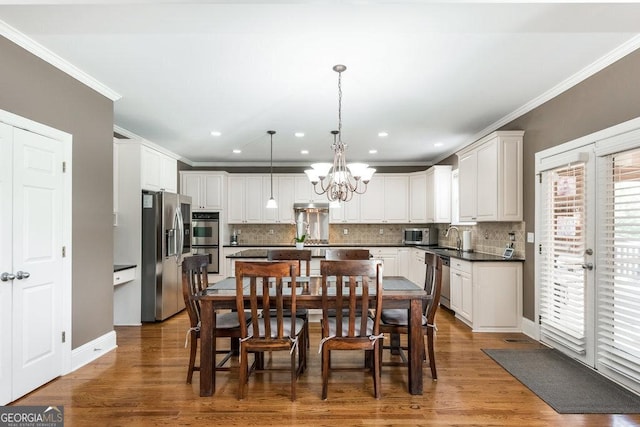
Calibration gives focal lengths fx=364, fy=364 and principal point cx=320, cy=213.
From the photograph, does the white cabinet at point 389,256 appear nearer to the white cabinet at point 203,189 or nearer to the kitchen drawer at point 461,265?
the kitchen drawer at point 461,265

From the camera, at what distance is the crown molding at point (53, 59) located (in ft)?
8.57

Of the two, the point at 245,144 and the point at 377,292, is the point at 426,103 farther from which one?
the point at 245,144

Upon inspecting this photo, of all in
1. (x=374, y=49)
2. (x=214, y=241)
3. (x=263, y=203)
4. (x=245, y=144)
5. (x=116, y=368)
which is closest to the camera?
(x=374, y=49)

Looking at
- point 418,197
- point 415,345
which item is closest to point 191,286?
point 415,345

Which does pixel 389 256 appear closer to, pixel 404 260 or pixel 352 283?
pixel 404 260

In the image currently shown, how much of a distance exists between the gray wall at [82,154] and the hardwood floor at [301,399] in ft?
1.72

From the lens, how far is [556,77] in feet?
11.4

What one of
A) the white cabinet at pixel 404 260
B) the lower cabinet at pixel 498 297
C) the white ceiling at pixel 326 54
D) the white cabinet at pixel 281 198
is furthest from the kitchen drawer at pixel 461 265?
the white cabinet at pixel 281 198

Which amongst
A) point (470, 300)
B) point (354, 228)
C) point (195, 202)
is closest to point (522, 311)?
point (470, 300)

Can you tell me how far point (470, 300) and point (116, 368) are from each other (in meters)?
3.99

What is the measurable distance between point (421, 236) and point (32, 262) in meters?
6.30

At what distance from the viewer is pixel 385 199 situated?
7.78 m

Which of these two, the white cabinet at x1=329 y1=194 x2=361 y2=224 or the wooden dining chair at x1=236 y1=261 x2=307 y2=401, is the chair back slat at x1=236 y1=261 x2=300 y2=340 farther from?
the white cabinet at x1=329 y1=194 x2=361 y2=224

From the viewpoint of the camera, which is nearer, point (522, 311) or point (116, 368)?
point (116, 368)
